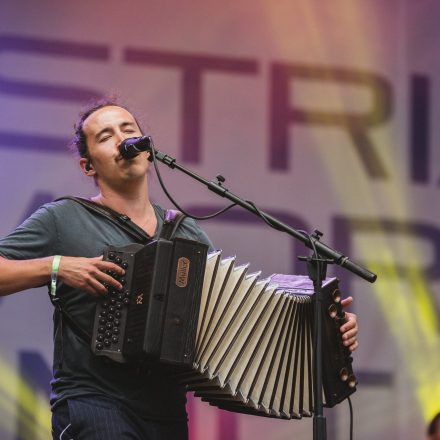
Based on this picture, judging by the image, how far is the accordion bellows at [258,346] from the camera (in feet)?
8.70

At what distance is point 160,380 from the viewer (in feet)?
8.77

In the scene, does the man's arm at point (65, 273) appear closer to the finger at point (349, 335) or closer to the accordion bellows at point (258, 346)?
the accordion bellows at point (258, 346)

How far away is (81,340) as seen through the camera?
2.63m

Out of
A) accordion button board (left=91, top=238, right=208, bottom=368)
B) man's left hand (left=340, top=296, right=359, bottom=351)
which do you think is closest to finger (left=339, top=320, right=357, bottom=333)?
man's left hand (left=340, top=296, right=359, bottom=351)

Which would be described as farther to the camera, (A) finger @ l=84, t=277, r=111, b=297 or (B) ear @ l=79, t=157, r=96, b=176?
(B) ear @ l=79, t=157, r=96, b=176

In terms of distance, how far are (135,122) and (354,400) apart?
1.90m

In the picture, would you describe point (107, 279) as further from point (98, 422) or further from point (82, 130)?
point (82, 130)

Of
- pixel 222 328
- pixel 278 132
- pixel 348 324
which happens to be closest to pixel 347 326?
pixel 348 324

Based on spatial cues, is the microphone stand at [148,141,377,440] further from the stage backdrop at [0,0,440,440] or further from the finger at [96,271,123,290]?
the stage backdrop at [0,0,440,440]

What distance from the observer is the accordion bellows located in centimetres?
265

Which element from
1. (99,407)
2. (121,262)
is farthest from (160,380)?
(121,262)

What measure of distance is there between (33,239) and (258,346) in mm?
729

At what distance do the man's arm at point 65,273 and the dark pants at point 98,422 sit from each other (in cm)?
32

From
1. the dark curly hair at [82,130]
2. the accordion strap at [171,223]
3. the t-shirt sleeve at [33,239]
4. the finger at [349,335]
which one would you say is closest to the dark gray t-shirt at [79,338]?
the t-shirt sleeve at [33,239]
